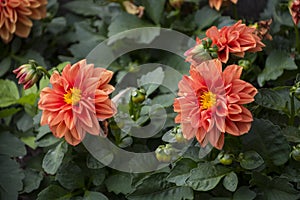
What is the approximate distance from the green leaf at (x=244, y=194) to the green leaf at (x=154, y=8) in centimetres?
59

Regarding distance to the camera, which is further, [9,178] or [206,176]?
[9,178]

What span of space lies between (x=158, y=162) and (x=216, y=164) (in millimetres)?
144

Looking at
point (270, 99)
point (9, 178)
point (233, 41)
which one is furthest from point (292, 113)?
point (9, 178)

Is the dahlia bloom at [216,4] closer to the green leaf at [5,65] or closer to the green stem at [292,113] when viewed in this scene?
the green stem at [292,113]

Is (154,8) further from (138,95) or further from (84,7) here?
(138,95)

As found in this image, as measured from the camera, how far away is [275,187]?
1123 millimetres

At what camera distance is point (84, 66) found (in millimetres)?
1139

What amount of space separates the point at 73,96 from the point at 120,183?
0.23 metres

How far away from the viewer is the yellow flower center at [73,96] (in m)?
1.11

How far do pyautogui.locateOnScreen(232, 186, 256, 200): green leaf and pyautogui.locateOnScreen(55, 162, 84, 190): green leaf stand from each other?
33 centimetres

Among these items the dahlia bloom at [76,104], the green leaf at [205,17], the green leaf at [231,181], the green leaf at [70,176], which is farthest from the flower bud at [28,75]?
the green leaf at [205,17]

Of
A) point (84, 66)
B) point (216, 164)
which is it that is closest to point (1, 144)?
point (84, 66)

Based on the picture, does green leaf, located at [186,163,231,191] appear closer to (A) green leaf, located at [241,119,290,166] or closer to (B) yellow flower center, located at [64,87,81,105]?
(A) green leaf, located at [241,119,290,166]

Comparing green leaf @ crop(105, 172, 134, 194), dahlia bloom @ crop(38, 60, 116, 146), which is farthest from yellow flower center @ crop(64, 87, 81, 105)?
green leaf @ crop(105, 172, 134, 194)
